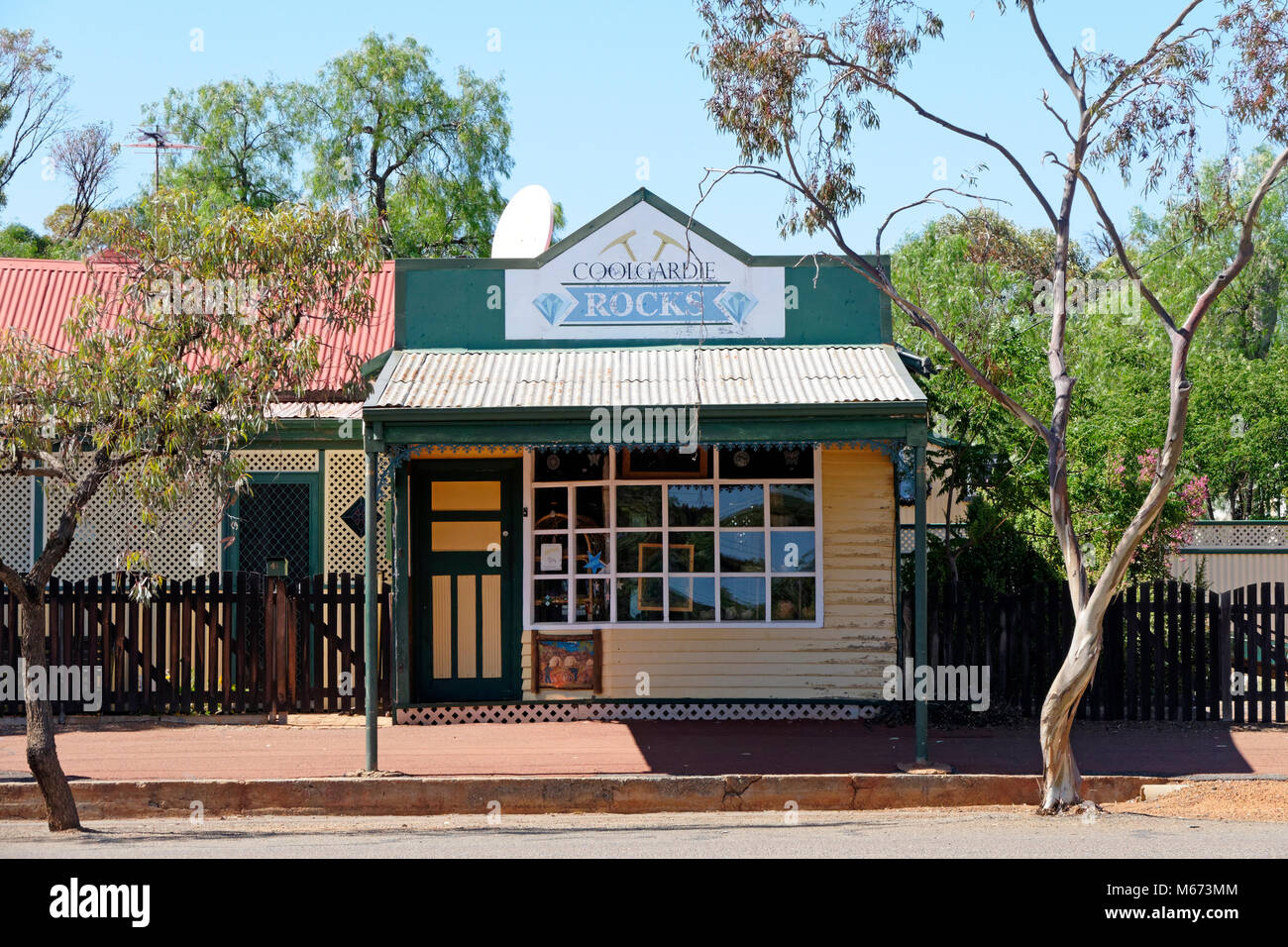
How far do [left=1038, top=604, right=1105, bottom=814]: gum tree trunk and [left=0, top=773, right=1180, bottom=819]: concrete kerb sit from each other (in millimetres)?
407

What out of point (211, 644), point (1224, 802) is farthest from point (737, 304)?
point (211, 644)

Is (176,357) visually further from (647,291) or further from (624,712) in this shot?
(624,712)

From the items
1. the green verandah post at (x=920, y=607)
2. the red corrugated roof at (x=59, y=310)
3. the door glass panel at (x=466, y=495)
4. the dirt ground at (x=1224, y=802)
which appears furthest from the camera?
the red corrugated roof at (x=59, y=310)

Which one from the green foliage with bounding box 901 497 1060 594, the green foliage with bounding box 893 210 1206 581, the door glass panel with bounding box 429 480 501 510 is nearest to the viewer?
the door glass panel with bounding box 429 480 501 510

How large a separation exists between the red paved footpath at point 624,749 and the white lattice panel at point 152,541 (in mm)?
3026

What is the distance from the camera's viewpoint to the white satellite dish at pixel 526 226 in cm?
1384

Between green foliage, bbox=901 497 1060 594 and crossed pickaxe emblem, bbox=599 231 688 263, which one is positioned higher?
crossed pickaxe emblem, bbox=599 231 688 263

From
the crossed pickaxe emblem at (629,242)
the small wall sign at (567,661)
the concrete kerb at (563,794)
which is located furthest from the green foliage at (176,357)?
the small wall sign at (567,661)

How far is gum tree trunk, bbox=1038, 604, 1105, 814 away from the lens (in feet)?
28.1

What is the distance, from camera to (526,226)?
1421 cm

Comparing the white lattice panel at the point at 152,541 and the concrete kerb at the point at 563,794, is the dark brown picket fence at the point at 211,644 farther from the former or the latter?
the concrete kerb at the point at 563,794
